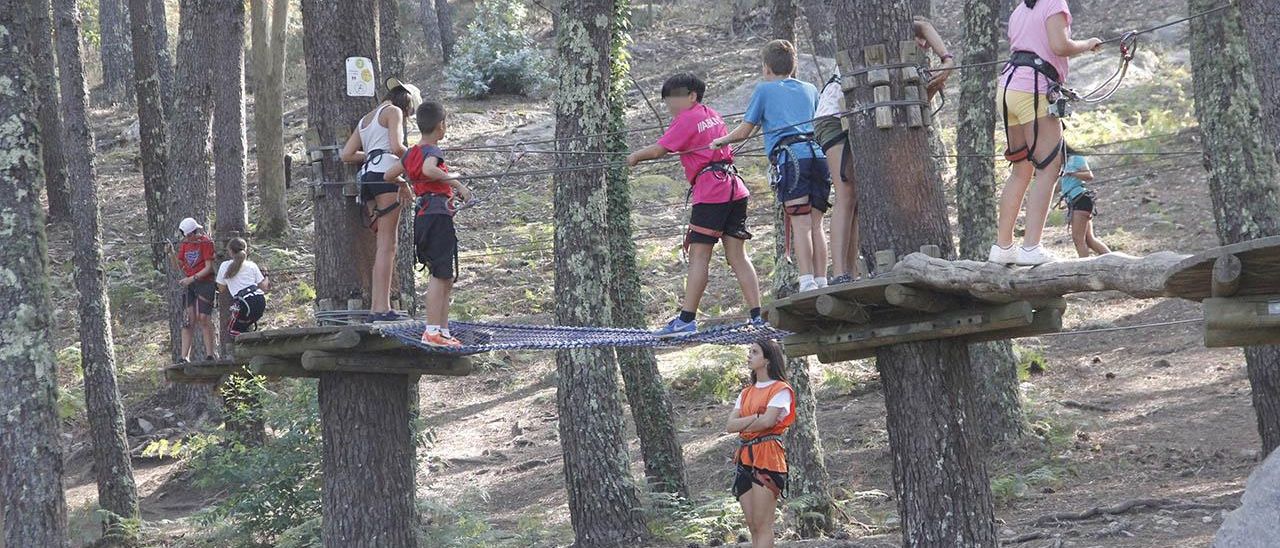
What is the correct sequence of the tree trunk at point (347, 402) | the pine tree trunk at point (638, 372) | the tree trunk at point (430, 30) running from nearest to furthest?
the tree trunk at point (347, 402), the pine tree trunk at point (638, 372), the tree trunk at point (430, 30)

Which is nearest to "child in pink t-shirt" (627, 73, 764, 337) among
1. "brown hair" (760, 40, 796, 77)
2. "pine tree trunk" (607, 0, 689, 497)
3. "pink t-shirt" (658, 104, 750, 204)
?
"pink t-shirt" (658, 104, 750, 204)

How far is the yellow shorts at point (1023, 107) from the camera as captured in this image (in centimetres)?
614

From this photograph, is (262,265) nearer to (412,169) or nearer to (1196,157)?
(412,169)

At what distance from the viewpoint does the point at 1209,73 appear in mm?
8945

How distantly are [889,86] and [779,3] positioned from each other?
4.27m

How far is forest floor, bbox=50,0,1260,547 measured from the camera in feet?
33.9

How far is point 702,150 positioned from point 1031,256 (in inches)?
77.9

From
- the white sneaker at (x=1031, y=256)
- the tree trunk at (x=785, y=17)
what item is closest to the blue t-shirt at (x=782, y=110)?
the white sneaker at (x=1031, y=256)

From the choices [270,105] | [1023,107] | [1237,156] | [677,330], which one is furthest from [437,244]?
[270,105]

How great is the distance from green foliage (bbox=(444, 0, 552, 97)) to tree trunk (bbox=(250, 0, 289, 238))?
453 cm

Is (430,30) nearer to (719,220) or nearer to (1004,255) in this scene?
(719,220)

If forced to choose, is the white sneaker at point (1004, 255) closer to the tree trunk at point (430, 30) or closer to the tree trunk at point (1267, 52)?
the tree trunk at point (1267, 52)

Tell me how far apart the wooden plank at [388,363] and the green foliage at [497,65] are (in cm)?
1460

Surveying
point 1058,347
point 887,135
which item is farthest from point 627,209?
point 1058,347
